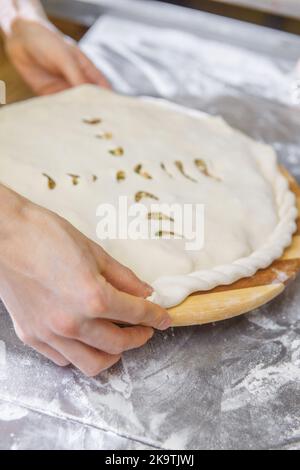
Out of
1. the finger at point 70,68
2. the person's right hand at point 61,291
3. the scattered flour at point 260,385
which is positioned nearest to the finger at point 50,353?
the person's right hand at point 61,291

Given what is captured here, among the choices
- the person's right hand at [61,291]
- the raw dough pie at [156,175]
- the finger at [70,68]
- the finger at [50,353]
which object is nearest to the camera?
the person's right hand at [61,291]

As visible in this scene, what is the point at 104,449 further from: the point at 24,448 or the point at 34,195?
the point at 34,195

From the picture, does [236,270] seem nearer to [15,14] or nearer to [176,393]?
[176,393]

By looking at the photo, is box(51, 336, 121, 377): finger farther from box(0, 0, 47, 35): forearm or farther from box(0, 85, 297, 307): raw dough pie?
box(0, 0, 47, 35): forearm

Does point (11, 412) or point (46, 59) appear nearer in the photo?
point (11, 412)

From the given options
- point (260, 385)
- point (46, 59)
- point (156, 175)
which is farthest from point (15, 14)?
point (260, 385)

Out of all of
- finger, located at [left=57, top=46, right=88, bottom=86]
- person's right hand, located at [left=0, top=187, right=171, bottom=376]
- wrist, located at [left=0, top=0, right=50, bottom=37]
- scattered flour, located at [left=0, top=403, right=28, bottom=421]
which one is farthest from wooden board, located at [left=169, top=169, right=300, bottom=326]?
wrist, located at [left=0, top=0, right=50, bottom=37]

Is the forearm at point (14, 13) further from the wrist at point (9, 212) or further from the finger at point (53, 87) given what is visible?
the wrist at point (9, 212)
